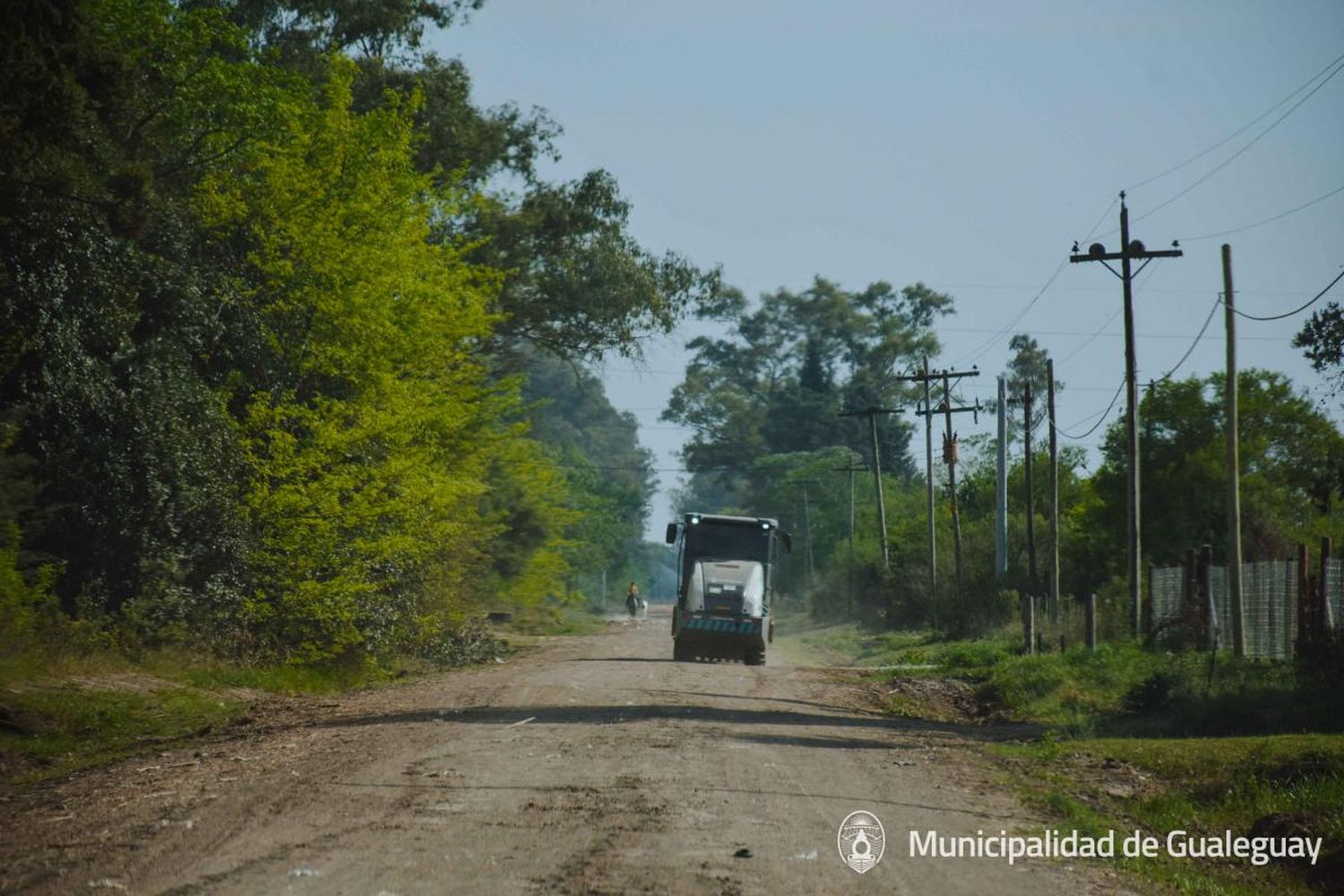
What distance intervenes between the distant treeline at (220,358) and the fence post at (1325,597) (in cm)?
1514

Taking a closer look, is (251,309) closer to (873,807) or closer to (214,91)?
(214,91)

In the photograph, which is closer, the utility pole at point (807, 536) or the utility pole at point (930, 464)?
the utility pole at point (930, 464)

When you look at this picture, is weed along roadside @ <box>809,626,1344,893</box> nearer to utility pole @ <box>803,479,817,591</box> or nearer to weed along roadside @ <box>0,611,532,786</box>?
weed along roadside @ <box>0,611,532,786</box>

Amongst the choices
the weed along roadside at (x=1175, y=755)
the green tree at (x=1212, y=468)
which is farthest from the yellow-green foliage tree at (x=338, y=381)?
the green tree at (x=1212, y=468)

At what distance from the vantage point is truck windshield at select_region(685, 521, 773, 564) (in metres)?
38.2

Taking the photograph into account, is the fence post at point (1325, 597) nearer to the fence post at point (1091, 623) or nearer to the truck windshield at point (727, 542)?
the fence post at point (1091, 623)

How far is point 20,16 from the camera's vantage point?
20641 millimetres

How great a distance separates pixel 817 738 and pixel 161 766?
24.3ft

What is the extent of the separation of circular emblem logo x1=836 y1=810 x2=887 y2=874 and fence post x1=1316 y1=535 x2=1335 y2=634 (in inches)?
514

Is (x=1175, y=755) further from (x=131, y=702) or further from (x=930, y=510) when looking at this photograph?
(x=930, y=510)

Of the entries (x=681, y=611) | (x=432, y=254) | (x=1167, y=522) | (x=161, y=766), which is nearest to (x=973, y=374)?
(x=1167, y=522)

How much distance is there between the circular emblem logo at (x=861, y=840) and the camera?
9.57m

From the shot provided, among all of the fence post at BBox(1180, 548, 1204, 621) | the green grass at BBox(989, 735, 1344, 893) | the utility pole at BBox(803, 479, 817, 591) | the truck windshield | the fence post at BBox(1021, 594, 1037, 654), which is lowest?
the green grass at BBox(989, 735, 1344, 893)

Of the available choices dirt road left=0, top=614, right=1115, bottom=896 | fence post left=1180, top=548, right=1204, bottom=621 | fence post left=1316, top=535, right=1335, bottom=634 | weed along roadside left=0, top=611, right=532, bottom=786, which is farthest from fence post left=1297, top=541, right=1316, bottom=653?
weed along roadside left=0, top=611, right=532, bottom=786
